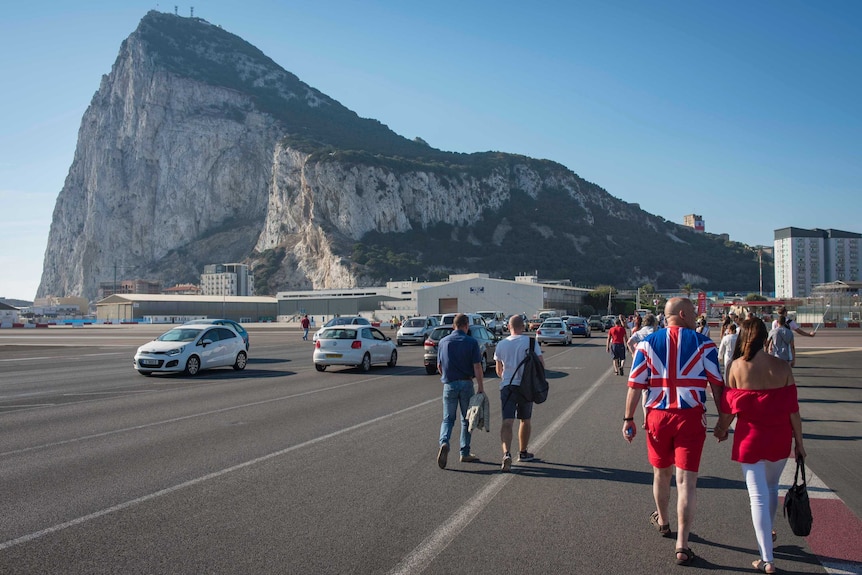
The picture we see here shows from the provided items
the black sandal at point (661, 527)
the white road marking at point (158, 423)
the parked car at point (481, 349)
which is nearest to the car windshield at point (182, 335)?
the white road marking at point (158, 423)

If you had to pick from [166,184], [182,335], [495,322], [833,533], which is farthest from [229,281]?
[833,533]

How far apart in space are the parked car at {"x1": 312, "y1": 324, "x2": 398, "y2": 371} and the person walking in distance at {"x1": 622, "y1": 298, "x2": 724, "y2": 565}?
50.9 ft

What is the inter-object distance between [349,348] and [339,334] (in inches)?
27.6

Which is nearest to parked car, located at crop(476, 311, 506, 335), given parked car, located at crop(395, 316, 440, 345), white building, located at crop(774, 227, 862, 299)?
parked car, located at crop(395, 316, 440, 345)

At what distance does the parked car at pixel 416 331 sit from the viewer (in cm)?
3669

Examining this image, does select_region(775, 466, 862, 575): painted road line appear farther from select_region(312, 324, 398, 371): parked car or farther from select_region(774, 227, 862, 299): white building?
select_region(774, 227, 862, 299): white building

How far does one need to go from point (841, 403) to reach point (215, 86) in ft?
668

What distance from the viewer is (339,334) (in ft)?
68.5

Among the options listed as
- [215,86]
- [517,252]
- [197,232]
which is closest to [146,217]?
[197,232]

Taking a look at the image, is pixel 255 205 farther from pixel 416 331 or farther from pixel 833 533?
pixel 833 533

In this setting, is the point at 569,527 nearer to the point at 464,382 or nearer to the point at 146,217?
the point at 464,382

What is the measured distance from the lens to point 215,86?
196 metres

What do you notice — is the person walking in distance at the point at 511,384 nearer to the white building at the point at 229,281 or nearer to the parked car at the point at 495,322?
the parked car at the point at 495,322

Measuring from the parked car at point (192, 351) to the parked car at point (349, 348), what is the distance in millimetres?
2849
